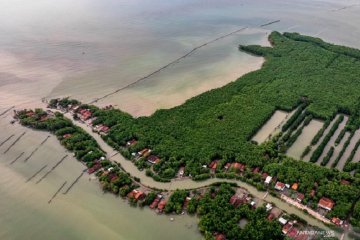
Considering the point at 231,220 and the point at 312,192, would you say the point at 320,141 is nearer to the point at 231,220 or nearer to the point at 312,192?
the point at 312,192

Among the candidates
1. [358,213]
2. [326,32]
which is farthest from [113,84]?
[326,32]

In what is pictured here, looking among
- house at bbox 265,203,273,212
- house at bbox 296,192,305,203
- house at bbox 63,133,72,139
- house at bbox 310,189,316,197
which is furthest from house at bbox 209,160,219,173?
house at bbox 63,133,72,139

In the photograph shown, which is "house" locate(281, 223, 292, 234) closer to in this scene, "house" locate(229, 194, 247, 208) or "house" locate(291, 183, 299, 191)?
"house" locate(229, 194, 247, 208)

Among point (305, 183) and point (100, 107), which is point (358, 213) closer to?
point (305, 183)

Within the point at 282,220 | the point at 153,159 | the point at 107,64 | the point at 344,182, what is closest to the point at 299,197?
the point at 282,220

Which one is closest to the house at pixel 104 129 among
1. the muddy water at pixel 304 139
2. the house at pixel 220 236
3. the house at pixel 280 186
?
the house at pixel 220 236
